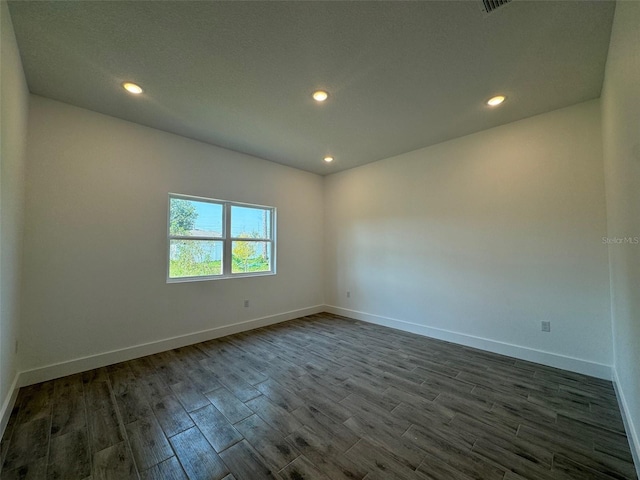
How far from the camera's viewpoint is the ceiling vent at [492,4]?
154cm

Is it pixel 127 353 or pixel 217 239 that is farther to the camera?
pixel 217 239

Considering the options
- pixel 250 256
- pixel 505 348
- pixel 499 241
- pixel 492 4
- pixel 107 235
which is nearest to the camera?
pixel 492 4

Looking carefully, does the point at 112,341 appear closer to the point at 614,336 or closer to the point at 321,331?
the point at 321,331

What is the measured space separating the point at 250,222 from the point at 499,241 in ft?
11.9

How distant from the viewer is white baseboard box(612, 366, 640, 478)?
4.83 ft

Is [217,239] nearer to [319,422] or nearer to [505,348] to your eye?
[319,422]

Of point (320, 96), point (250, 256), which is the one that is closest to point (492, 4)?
point (320, 96)

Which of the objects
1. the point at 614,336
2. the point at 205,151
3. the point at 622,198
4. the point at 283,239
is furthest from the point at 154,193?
the point at 614,336

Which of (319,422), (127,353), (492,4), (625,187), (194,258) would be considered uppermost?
(492,4)

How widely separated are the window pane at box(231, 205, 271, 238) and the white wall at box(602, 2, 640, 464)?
13.5ft

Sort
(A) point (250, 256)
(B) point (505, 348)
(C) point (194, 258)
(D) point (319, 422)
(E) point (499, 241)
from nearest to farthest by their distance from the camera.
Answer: (D) point (319, 422), (B) point (505, 348), (E) point (499, 241), (C) point (194, 258), (A) point (250, 256)

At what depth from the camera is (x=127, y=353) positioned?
289 centimetres

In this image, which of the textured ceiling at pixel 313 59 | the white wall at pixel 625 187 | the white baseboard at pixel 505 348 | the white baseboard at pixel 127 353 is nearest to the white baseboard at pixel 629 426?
the white wall at pixel 625 187

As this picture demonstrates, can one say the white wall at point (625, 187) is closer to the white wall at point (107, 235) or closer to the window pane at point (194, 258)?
the white wall at point (107, 235)
